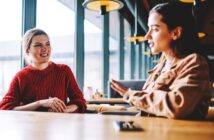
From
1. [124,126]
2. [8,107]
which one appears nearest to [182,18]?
[124,126]

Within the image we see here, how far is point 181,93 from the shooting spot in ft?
3.87

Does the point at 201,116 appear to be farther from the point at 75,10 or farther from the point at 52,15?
the point at 75,10

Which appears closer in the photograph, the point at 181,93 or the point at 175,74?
the point at 181,93

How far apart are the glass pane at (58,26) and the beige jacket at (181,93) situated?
2050mm

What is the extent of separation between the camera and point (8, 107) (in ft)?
6.61

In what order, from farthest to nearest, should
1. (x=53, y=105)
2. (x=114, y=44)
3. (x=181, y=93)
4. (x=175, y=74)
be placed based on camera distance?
(x=114, y=44), (x=53, y=105), (x=175, y=74), (x=181, y=93)

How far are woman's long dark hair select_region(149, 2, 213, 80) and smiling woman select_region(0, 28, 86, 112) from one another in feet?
3.38

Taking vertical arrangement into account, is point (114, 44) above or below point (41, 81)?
above

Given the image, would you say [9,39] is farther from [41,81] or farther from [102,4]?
[102,4]

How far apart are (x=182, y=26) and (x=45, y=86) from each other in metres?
1.26

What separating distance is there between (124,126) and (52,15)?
3.08m

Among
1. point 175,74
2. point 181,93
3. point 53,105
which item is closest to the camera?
point 181,93

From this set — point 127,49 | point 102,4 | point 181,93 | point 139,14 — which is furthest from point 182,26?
point 127,49

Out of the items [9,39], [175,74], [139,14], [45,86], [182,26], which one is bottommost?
[45,86]
